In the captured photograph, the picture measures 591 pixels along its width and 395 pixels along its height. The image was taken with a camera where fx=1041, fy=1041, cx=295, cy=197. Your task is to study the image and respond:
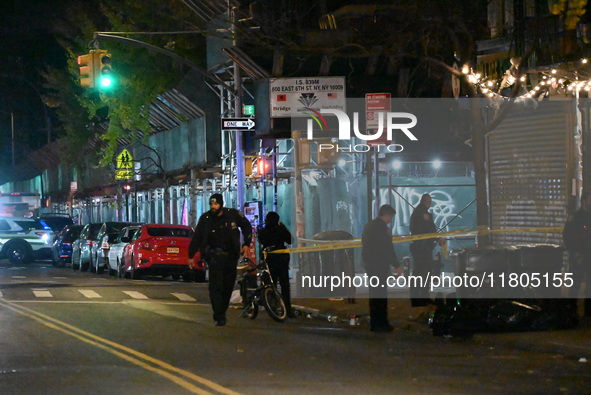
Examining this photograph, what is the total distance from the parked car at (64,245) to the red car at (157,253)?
31.1 ft

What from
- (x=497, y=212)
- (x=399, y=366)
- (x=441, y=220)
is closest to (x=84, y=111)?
(x=441, y=220)

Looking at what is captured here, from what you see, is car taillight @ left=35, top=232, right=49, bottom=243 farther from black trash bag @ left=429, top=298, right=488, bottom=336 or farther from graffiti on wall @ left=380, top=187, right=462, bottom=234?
black trash bag @ left=429, top=298, right=488, bottom=336

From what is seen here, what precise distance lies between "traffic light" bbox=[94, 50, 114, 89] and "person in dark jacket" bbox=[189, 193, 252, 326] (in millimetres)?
10763

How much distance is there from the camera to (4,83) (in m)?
78.6

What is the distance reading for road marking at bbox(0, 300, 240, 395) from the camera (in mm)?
9555

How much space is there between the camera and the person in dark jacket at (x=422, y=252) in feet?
56.4

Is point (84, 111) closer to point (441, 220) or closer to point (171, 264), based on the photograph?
point (171, 264)

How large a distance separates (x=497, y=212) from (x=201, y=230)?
8.54 metres

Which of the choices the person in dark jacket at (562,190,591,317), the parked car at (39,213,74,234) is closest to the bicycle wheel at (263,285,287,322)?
the person in dark jacket at (562,190,591,317)

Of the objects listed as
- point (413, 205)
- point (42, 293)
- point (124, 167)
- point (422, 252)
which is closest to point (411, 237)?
point (422, 252)

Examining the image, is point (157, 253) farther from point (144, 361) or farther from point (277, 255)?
point (144, 361)

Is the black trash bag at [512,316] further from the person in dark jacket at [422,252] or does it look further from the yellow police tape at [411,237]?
the person in dark jacket at [422,252]

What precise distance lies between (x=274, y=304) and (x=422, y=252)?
3.08m

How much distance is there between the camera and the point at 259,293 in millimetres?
16281
